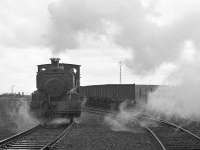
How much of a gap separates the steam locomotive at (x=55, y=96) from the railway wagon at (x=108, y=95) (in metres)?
10.1

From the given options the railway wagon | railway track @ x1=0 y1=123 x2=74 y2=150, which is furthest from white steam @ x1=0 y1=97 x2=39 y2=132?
the railway wagon

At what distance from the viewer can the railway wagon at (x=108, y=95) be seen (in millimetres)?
28348

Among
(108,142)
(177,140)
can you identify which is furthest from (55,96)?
(177,140)

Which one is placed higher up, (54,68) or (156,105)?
(54,68)

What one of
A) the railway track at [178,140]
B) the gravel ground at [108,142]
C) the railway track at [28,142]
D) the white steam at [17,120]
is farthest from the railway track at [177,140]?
the white steam at [17,120]

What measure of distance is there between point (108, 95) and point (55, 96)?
13.4 meters

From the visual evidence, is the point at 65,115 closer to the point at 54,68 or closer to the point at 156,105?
the point at 54,68

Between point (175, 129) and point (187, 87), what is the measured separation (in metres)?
6.25

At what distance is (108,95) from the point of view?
30.6 meters

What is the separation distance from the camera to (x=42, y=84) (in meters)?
17.7

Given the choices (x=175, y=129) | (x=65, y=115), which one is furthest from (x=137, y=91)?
(x=175, y=129)

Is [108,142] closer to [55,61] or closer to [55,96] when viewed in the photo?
[55,96]

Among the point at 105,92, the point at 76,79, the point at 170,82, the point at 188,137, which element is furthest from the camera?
the point at 105,92

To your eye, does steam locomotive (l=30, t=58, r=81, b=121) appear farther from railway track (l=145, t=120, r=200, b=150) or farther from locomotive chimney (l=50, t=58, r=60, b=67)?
railway track (l=145, t=120, r=200, b=150)
